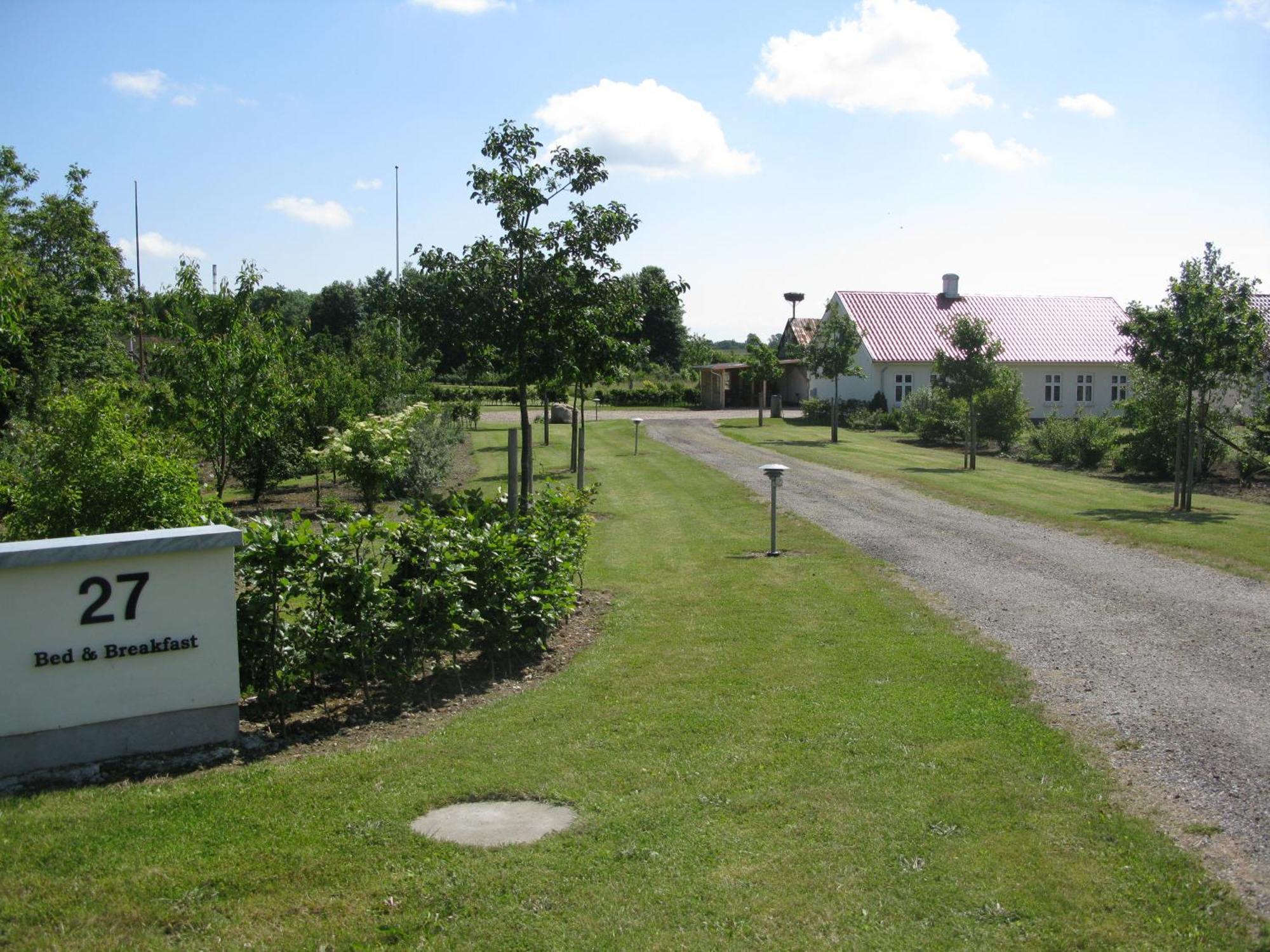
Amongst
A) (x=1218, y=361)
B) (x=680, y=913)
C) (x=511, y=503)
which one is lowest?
(x=680, y=913)

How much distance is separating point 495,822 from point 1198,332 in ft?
57.5

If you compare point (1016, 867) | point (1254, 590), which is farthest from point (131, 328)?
point (1016, 867)

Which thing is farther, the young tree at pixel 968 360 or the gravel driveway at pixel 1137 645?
the young tree at pixel 968 360

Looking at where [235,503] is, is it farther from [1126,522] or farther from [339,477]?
[1126,522]

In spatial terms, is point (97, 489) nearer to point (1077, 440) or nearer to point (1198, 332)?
point (1198, 332)

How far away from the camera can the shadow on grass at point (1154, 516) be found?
Answer: 52.5 feet

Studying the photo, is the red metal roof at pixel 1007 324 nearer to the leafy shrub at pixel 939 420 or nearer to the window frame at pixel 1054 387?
the window frame at pixel 1054 387

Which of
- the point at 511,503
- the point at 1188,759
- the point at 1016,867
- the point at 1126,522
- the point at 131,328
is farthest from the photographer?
the point at 131,328

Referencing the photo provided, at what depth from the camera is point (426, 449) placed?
19.3m

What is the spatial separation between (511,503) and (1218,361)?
14.4 meters

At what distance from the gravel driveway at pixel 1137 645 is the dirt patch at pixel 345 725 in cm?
368

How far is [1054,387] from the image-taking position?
49.2 meters

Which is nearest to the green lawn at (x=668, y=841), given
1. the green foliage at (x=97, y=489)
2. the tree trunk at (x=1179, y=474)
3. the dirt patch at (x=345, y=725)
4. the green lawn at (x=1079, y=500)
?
the dirt patch at (x=345, y=725)

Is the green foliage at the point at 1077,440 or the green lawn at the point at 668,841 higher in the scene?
the green foliage at the point at 1077,440
